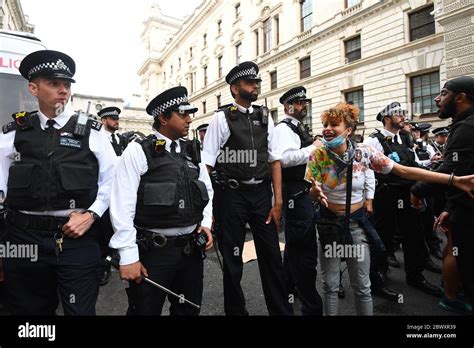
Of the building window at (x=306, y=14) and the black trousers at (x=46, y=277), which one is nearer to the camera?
the black trousers at (x=46, y=277)

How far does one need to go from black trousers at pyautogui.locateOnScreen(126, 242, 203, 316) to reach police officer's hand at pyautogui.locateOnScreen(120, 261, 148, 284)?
0.08m

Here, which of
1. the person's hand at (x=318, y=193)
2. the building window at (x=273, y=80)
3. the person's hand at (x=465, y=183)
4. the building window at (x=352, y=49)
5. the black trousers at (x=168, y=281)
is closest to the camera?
the black trousers at (x=168, y=281)

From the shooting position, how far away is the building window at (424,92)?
1323 cm

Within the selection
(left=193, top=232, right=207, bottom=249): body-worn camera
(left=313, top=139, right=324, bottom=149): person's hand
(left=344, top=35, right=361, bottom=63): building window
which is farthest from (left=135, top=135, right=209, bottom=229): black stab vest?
(left=344, top=35, right=361, bottom=63): building window

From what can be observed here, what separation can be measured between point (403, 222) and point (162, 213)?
338cm

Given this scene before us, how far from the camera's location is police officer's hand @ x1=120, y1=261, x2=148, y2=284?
186 cm

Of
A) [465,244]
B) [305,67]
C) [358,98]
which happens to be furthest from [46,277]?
[305,67]

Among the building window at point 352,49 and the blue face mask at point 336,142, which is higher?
the building window at point 352,49

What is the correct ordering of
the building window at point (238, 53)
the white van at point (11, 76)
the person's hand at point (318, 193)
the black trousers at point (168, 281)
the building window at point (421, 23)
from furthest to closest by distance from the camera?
the building window at point (238, 53) → the building window at point (421, 23) → the white van at point (11, 76) → the person's hand at point (318, 193) → the black trousers at point (168, 281)

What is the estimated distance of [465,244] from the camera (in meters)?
2.45

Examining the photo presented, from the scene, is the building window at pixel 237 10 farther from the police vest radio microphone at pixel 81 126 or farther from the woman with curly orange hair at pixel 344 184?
the police vest radio microphone at pixel 81 126

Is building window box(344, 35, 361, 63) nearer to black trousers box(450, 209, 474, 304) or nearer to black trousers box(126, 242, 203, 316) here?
A: black trousers box(450, 209, 474, 304)

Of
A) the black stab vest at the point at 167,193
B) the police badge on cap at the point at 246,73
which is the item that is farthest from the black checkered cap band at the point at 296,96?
the black stab vest at the point at 167,193

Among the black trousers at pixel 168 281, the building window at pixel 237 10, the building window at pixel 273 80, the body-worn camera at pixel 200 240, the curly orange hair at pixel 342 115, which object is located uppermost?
the building window at pixel 237 10
